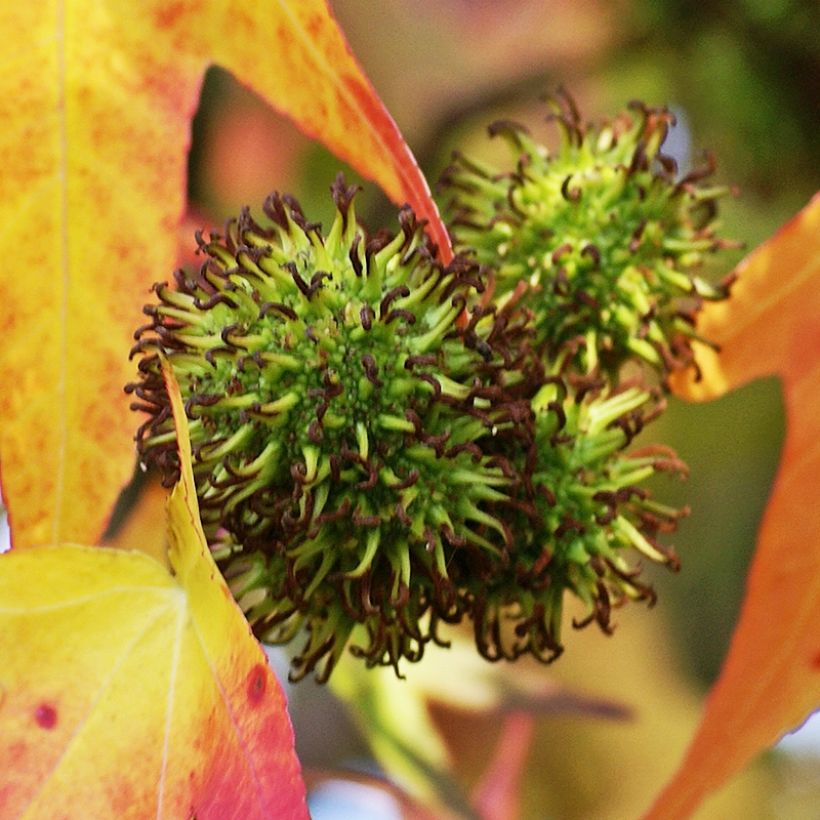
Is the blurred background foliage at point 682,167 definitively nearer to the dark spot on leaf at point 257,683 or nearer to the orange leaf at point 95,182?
the orange leaf at point 95,182

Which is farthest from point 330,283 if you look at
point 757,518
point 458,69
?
point 458,69

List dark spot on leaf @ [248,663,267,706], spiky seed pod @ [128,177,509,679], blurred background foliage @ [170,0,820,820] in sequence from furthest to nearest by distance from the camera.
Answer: blurred background foliage @ [170,0,820,820] < spiky seed pod @ [128,177,509,679] < dark spot on leaf @ [248,663,267,706]

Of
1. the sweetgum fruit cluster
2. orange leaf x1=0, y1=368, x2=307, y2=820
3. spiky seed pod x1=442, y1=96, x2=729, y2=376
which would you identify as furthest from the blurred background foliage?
orange leaf x1=0, y1=368, x2=307, y2=820

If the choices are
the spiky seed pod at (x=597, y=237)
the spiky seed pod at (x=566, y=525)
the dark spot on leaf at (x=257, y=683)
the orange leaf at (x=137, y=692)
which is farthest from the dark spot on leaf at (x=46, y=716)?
the spiky seed pod at (x=597, y=237)

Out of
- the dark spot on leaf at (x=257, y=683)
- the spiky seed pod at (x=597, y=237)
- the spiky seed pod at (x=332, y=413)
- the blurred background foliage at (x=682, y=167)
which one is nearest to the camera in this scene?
the dark spot on leaf at (x=257, y=683)

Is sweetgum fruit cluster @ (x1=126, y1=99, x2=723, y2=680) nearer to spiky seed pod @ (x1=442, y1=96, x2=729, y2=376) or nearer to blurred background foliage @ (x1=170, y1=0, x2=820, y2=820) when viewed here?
spiky seed pod @ (x1=442, y1=96, x2=729, y2=376)

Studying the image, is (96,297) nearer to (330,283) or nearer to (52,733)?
(330,283)

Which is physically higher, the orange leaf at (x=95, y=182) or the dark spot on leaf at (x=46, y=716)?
the orange leaf at (x=95, y=182)
